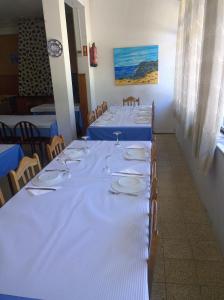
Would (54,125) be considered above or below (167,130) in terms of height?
above

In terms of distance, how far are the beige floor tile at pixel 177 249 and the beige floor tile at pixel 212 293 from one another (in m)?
0.27

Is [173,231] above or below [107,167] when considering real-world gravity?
below

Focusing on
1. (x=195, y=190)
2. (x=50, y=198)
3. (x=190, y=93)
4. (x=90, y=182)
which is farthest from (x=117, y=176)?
(x=190, y=93)

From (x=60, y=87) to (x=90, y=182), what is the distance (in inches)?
97.5

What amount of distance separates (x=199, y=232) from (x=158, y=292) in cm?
74

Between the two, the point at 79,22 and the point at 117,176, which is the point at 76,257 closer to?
the point at 117,176

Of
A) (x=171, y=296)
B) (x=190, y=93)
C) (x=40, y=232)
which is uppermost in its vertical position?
(x=190, y=93)

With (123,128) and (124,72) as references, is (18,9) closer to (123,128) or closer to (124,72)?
(124,72)

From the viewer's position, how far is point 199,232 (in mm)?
2016

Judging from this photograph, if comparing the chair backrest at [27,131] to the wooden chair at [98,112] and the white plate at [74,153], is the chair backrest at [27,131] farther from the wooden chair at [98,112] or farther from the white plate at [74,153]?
the white plate at [74,153]

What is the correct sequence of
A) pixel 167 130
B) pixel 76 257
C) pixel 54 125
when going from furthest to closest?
1. pixel 167 130
2. pixel 54 125
3. pixel 76 257

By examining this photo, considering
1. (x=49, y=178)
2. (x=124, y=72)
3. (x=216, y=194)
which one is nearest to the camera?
(x=49, y=178)

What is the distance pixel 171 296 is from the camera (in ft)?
4.80

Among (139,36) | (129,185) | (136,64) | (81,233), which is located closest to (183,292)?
(129,185)
